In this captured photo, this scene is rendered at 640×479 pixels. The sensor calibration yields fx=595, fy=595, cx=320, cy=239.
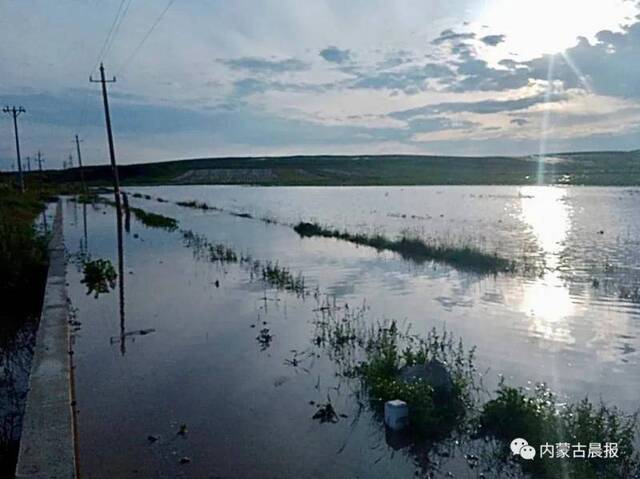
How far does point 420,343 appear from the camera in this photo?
8914 mm

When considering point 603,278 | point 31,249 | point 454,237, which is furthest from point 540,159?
point 31,249

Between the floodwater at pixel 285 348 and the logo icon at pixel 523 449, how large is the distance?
43 centimetres

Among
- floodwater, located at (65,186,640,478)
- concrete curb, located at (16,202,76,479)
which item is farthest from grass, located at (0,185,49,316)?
concrete curb, located at (16,202,76,479)

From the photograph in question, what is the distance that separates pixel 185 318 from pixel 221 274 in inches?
192

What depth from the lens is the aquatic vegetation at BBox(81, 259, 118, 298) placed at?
13.2 metres

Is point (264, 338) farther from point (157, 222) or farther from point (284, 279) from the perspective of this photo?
point (157, 222)

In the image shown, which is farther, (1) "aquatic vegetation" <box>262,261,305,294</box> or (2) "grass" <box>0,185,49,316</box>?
(1) "aquatic vegetation" <box>262,261,305,294</box>

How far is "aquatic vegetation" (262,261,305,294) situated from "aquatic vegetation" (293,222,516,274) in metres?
5.33

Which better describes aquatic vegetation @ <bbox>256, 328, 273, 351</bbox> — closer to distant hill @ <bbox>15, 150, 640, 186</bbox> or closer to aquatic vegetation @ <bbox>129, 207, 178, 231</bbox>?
aquatic vegetation @ <bbox>129, 207, 178, 231</bbox>

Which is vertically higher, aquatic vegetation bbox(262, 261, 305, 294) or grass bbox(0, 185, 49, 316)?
grass bbox(0, 185, 49, 316)

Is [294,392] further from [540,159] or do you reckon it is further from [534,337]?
[540,159]

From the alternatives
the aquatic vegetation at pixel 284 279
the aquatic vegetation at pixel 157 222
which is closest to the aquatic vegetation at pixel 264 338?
the aquatic vegetation at pixel 284 279

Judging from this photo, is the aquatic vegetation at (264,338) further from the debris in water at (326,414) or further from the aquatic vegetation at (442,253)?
the aquatic vegetation at (442,253)

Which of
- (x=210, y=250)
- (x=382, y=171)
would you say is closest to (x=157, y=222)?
(x=210, y=250)
